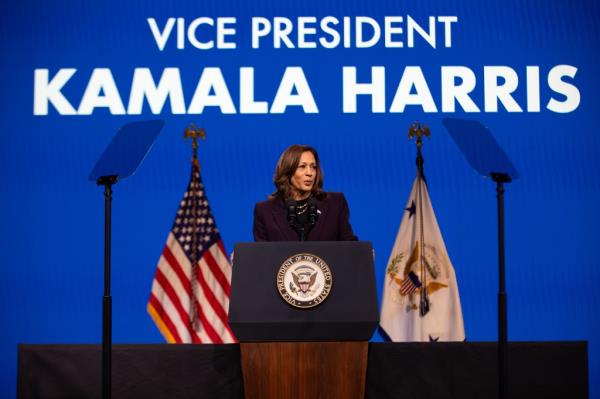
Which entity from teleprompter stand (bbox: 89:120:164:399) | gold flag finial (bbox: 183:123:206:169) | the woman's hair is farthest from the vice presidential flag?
teleprompter stand (bbox: 89:120:164:399)

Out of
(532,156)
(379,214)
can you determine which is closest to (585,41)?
(532,156)

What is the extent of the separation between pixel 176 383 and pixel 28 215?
2559 mm

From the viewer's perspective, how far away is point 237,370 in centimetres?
281

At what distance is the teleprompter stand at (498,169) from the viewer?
8.10 ft

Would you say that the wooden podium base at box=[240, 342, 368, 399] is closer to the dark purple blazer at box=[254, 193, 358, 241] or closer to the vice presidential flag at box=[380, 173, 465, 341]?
the dark purple blazer at box=[254, 193, 358, 241]

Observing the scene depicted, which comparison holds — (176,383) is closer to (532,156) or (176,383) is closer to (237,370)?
(237,370)

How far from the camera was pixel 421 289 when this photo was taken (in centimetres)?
420

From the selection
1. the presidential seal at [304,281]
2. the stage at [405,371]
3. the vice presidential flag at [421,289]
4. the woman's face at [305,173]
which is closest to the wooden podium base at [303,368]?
the presidential seal at [304,281]

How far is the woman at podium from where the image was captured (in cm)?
330

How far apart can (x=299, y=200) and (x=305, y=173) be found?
0.14 meters

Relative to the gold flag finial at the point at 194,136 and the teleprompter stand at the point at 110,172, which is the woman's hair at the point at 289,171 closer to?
the teleprompter stand at the point at 110,172

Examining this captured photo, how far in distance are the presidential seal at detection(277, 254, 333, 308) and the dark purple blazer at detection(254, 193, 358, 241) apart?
2.62 feet

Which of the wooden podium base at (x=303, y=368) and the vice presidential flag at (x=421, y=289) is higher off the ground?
the vice presidential flag at (x=421, y=289)

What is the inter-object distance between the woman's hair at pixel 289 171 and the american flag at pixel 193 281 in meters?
1.30
